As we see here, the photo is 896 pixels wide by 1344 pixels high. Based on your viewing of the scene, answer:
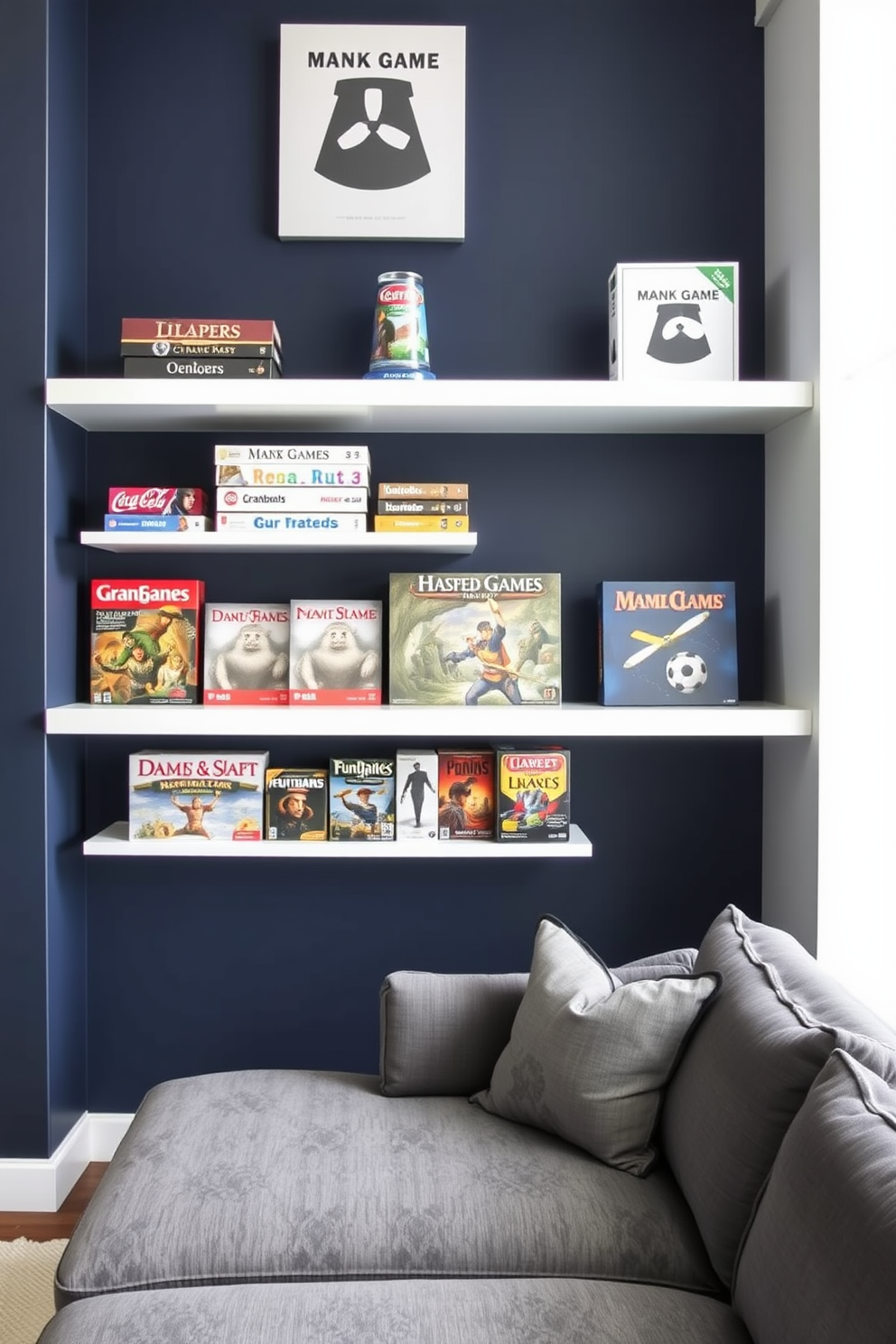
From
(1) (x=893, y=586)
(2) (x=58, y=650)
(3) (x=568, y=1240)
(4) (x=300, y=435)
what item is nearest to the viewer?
(3) (x=568, y=1240)

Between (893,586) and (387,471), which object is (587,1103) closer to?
(893,586)

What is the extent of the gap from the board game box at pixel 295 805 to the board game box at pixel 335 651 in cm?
19

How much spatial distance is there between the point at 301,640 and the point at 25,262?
103 cm

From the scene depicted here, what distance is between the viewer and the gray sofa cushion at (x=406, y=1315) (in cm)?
140

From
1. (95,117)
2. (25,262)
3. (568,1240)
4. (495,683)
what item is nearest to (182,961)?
(495,683)

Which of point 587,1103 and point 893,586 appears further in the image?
point 893,586

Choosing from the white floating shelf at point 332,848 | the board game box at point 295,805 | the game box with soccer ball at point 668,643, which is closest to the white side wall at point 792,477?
the game box with soccer ball at point 668,643

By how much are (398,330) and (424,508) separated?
16.2 inches

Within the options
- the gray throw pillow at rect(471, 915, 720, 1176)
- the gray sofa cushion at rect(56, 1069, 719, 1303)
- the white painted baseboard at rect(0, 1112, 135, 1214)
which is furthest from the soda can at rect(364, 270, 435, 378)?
the white painted baseboard at rect(0, 1112, 135, 1214)

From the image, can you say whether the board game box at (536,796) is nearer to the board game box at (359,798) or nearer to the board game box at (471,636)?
the board game box at (471,636)

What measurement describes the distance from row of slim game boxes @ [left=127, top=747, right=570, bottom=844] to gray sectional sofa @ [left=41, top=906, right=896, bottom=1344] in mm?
465

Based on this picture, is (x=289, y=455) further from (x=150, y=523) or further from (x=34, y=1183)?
(x=34, y=1183)

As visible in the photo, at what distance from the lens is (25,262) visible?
2432mm

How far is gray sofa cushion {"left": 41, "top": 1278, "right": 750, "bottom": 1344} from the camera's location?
1.40 metres
